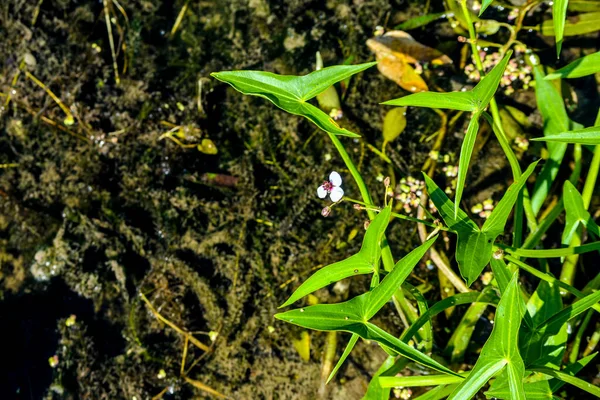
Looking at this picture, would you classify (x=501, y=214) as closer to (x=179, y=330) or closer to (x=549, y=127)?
(x=549, y=127)

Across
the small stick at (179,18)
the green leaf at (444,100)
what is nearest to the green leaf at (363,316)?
the green leaf at (444,100)

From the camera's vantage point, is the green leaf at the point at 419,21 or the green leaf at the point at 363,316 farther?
the green leaf at the point at 419,21

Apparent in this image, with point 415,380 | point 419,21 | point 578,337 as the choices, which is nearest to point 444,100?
point 415,380

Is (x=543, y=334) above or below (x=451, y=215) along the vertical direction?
below

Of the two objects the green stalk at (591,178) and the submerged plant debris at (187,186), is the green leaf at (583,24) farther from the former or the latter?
the green stalk at (591,178)

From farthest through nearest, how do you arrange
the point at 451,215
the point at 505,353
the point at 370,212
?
the point at 370,212
the point at 451,215
the point at 505,353

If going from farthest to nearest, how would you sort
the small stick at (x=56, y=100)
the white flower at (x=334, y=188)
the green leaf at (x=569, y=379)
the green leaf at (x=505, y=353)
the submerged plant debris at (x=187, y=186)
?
the small stick at (x=56, y=100)
the submerged plant debris at (x=187, y=186)
the white flower at (x=334, y=188)
the green leaf at (x=569, y=379)
the green leaf at (x=505, y=353)

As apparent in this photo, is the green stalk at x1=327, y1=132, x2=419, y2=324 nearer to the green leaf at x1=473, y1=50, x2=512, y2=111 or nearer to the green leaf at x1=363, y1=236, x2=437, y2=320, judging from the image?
the green leaf at x1=363, y1=236, x2=437, y2=320

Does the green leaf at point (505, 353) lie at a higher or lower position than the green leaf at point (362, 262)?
lower
